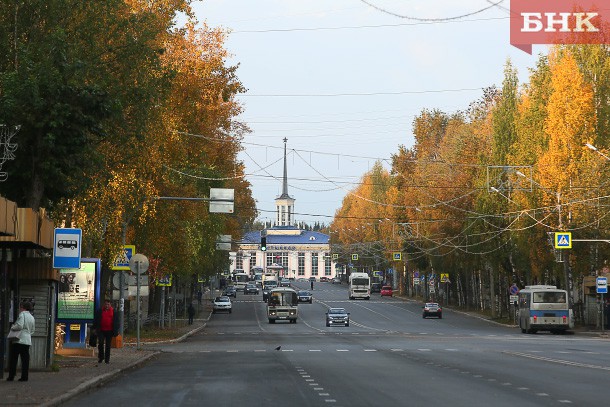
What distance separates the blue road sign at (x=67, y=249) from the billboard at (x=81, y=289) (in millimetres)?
6646

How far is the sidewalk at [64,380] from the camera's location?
761 inches

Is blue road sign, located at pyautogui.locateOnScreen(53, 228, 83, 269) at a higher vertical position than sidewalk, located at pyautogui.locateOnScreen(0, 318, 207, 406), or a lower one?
higher

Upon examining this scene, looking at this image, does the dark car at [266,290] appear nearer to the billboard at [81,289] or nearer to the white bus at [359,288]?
the white bus at [359,288]

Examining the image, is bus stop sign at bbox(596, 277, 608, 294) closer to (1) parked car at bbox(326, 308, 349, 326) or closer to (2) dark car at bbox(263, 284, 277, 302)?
(1) parked car at bbox(326, 308, 349, 326)

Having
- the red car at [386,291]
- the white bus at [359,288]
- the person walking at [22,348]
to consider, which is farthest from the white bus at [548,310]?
the red car at [386,291]

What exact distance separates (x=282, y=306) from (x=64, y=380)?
65813 mm

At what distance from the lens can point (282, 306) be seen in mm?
90062

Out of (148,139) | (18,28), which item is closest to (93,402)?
(18,28)

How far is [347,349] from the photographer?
4322 cm

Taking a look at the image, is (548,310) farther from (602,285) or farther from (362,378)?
(362,378)

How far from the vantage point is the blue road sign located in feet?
87.1

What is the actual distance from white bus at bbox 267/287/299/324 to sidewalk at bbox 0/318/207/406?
53078mm

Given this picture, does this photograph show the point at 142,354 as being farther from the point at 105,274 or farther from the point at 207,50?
the point at 207,50

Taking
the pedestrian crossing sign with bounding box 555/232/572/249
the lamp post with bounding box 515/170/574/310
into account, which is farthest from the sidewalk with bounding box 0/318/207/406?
the lamp post with bounding box 515/170/574/310
